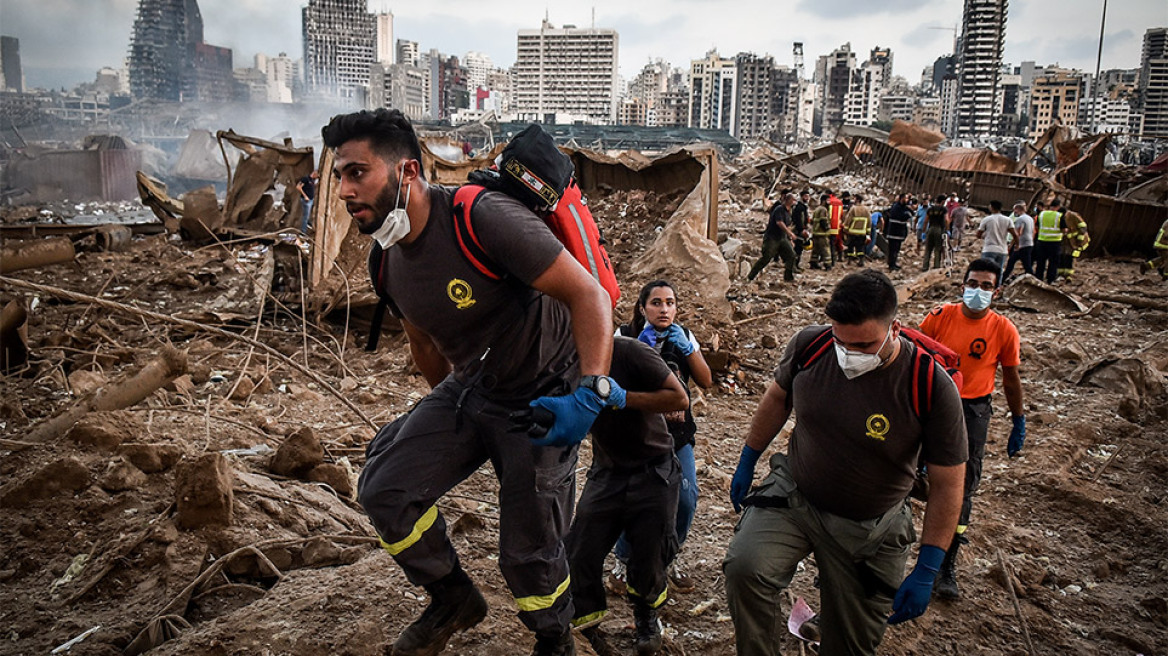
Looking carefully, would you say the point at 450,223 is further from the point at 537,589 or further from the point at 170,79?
the point at 170,79

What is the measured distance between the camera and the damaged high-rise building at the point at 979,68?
136750 mm

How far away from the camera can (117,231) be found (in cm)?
1272

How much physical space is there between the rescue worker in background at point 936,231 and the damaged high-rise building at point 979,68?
138972 millimetres

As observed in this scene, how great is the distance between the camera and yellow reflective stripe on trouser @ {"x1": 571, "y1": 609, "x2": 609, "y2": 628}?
10.5ft

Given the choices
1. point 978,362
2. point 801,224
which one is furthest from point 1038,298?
point 978,362

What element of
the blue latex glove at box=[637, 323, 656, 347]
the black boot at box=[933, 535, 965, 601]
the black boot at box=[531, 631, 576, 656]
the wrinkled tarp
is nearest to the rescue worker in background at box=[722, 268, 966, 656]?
the black boot at box=[531, 631, 576, 656]

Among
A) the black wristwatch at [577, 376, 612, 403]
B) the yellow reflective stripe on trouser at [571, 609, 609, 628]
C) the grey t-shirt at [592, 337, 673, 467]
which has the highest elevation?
the black wristwatch at [577, 376, 612, 403]

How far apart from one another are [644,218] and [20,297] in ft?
22.4

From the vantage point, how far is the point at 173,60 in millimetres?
140125

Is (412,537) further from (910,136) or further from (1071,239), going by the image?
(910,136)

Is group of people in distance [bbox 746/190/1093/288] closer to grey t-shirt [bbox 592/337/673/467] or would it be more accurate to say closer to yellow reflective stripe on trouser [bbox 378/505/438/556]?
grey t-shirt [bbox 592/337/673/467]

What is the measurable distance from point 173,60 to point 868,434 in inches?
6386

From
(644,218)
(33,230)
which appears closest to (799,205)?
(644,218)

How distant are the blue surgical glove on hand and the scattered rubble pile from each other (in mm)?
1022
